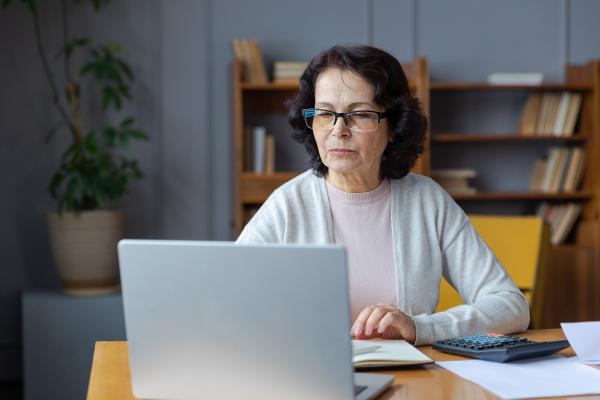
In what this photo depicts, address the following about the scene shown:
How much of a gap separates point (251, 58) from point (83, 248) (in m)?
1.34

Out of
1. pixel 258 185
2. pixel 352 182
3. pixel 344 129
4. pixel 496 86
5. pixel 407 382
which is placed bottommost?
pixel 407 382

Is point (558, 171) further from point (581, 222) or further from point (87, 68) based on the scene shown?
point (87, 68)

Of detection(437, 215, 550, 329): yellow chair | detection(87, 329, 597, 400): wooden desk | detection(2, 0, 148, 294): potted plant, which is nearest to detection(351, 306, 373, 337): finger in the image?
detection(87, 329, 597, 400): wooden desk

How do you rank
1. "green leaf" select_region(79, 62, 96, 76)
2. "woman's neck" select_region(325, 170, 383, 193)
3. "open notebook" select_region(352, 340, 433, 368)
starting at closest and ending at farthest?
"open notebook" select_region(352, 340, 433, 368) < "woman's neck" select_region(325, 170, 383, 193) < "green leaf" select_region(79, 62, 96, 76)

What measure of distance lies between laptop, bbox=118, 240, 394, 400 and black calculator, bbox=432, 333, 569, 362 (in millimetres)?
502

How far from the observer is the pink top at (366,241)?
79.7 inches

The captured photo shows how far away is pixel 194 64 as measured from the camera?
181 inches

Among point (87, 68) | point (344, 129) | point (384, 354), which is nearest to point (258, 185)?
point (87, 68)

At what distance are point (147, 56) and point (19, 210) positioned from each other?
1072 millimetres

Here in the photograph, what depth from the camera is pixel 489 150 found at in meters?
4.83

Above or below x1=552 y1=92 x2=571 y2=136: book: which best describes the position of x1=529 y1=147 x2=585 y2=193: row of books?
below

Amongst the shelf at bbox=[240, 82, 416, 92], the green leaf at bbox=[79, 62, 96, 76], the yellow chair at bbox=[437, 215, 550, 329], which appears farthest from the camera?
the shelf at bbox=[240, 82, 416, 92]

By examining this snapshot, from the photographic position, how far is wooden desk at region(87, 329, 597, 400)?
1.32 meters

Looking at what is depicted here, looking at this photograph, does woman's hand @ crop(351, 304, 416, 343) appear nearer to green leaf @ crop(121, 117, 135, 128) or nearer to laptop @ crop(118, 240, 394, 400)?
laptop @ crop(118, 240, 394, 400)
